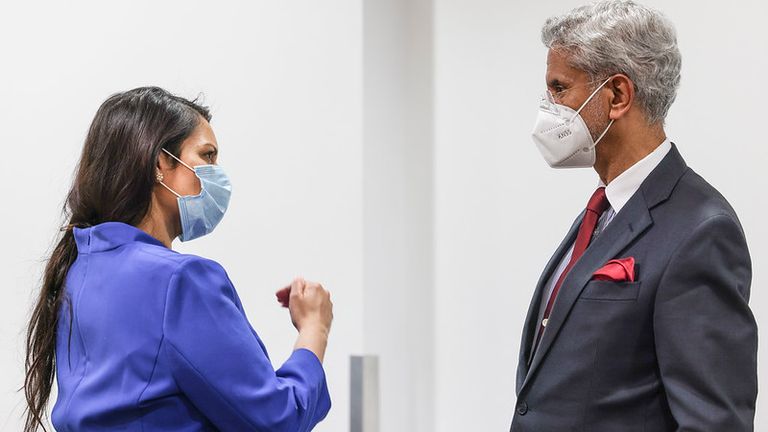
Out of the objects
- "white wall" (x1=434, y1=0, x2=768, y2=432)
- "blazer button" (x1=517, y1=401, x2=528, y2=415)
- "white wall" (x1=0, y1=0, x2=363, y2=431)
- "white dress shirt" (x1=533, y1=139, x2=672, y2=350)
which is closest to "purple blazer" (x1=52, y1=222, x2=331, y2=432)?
"blazer button" (x1=517, y1=401, x2=528, y2=415)

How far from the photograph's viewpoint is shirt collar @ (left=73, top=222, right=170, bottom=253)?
1.56 meters

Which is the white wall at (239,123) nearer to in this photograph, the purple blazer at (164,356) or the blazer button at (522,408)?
the purple blazer at (164,356)

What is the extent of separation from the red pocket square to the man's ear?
11.1 inches

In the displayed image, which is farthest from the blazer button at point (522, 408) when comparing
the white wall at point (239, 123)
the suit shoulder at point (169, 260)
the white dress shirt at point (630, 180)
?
the white wall at point (239, 123)

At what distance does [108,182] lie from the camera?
162cm

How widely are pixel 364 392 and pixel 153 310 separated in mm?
565

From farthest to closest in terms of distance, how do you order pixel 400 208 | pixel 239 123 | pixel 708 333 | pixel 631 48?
pixel 400 208 → pixel 239 123 → pixel 631 48 → pixel 708 333

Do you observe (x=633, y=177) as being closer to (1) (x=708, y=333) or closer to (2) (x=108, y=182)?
(1) (x=708, y=333)

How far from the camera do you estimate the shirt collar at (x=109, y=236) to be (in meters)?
1.56

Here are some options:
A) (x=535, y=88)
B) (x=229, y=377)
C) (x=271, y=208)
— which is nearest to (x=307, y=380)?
(x=229, y=377)

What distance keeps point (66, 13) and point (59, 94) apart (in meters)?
0.25

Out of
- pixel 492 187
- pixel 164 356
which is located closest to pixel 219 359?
pixel 164 356

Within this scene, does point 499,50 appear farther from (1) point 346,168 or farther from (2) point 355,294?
(2) point 355,294

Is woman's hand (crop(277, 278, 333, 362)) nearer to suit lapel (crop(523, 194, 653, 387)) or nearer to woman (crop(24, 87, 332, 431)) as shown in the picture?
woman (crop(24, 87, 332, 431))
